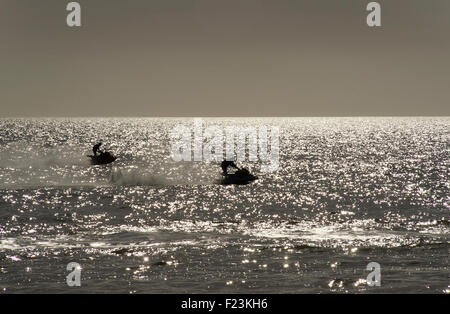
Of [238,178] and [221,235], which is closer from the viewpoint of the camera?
[221,235]

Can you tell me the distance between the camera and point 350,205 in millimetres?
58500

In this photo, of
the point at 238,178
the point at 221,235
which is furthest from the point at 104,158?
the point at 221,235

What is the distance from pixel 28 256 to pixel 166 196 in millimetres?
31212

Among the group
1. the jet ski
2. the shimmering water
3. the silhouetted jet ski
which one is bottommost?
the shimmering water

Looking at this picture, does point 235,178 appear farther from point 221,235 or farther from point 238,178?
point 221,235

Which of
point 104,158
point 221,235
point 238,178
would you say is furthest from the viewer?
point 104,158

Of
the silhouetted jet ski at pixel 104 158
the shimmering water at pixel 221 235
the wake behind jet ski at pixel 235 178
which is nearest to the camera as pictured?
the shimmering water at pixel 221 235

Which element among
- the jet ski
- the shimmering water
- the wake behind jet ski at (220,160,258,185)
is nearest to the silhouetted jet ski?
the shimmering water

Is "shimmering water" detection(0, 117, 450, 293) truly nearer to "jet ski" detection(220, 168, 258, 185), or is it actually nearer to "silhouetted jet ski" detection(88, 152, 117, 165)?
"jet ski" detection(220, 168, 258, 185)

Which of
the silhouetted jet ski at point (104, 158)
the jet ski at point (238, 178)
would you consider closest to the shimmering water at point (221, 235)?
the jet ski at point (238, 178)

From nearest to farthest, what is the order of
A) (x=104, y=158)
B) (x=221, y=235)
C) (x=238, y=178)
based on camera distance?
(x=221, y=235) → (x=238, y=178) → (x=104, y=158)

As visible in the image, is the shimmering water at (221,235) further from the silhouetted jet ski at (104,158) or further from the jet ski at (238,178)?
the silhouetted jet ski at (104,158)

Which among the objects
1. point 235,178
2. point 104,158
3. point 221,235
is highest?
point 104,158
